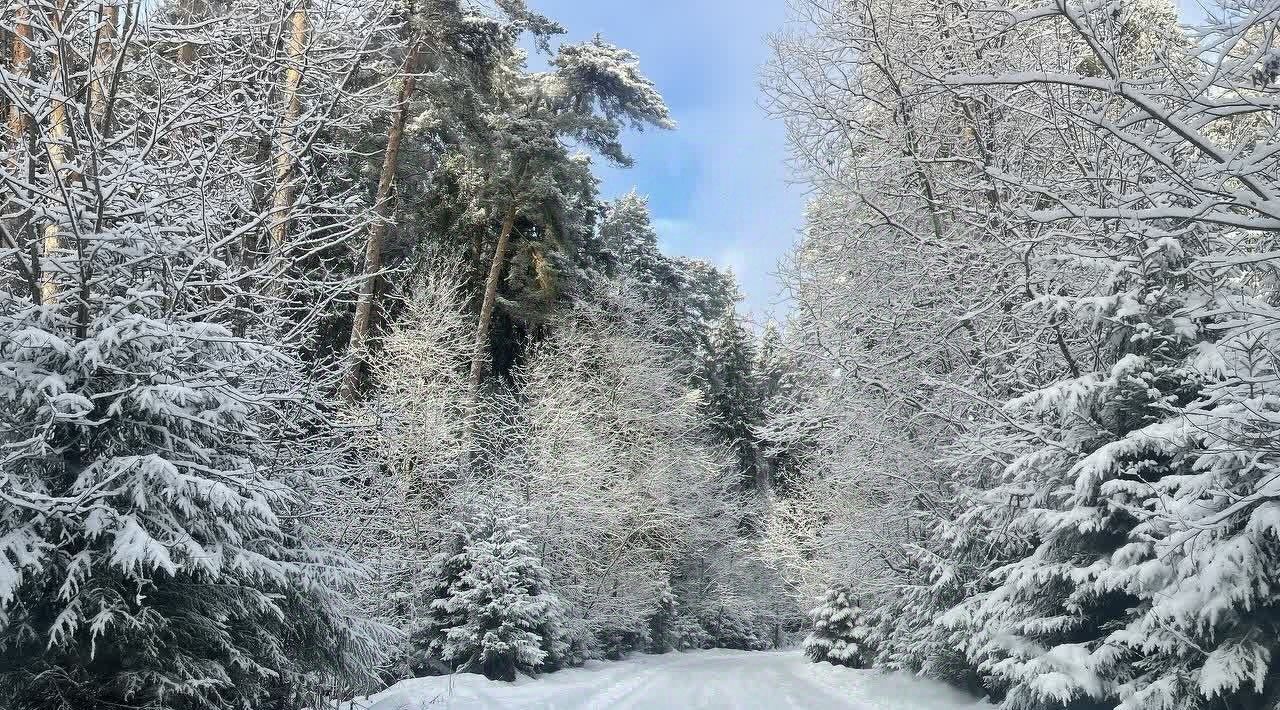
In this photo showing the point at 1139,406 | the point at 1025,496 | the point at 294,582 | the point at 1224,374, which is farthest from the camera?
the point at 1025,496

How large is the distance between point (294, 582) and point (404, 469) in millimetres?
9694

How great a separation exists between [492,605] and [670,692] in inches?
142

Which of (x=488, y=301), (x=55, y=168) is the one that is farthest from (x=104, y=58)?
(x=488, y=301)

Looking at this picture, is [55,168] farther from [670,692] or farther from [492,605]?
[670,692]

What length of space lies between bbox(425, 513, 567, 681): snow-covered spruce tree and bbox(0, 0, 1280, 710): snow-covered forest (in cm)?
9

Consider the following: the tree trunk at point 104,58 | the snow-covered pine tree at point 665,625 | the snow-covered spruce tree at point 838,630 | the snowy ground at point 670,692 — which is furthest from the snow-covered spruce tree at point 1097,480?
the snow-covered pine tree at point 665,625

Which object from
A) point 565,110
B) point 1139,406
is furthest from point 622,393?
point 1139,406

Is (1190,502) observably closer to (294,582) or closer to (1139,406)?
(1139,406)

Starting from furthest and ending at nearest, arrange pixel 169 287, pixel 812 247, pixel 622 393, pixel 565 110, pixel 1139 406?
1. pixel 622 393
2. pixel 565 110
3. pixel 812 247
4. pixel 1139 406
5. pixel 169 287

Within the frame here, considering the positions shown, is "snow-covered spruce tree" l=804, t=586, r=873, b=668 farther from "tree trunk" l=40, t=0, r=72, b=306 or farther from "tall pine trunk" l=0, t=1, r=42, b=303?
"tall pine trunk" l=0, t=1, r=42, b=303

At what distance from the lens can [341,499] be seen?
7863mm

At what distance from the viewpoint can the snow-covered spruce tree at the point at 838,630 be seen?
69.6 ft

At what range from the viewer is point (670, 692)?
14.0 metres

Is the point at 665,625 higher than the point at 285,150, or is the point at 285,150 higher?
the point at 285,150
